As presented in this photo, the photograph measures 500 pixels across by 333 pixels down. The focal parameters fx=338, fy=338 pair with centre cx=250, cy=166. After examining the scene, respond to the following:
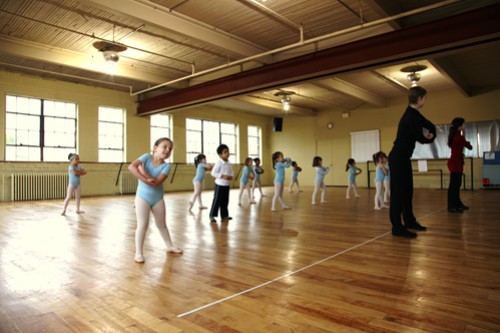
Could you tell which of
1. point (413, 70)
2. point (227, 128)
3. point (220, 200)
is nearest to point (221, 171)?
point (220, 200)

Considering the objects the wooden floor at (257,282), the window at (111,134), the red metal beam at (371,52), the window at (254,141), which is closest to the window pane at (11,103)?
the window at (111,134)

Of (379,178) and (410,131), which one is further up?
(410,131)

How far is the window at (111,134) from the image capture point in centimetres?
1255

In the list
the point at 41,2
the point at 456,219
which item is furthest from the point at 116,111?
the point at 456,219

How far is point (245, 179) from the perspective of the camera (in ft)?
27.4

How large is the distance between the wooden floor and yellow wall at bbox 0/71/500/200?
842cm

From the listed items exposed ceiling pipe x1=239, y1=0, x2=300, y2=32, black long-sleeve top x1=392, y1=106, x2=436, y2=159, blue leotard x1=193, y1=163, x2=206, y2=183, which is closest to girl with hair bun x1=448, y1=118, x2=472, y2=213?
black long-sleeve top x1=392, y1=106, x2=436, y2=159

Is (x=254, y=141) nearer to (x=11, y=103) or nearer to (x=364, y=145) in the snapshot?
(x=364, y=145)

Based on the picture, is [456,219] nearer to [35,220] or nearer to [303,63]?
[303,63]

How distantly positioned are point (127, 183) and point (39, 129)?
3.48 meters

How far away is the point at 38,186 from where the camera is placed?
1073 cm

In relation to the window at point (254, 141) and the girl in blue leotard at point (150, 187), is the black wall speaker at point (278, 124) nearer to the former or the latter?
the window at point (254, 141)

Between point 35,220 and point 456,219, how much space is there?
21.9 feet

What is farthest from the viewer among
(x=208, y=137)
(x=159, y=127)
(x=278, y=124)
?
(x=278, y=124)
